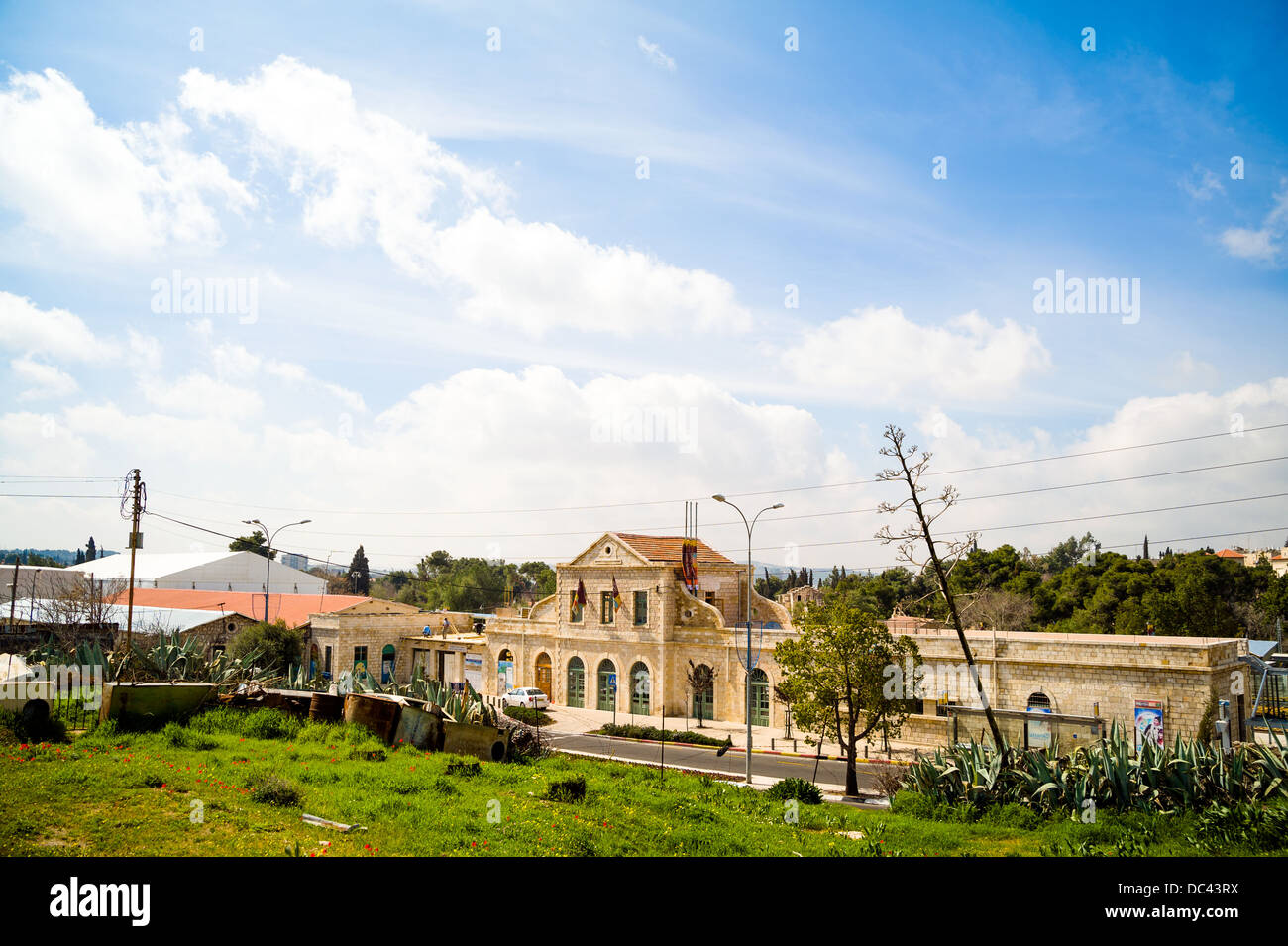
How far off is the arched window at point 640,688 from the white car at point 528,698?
482cm

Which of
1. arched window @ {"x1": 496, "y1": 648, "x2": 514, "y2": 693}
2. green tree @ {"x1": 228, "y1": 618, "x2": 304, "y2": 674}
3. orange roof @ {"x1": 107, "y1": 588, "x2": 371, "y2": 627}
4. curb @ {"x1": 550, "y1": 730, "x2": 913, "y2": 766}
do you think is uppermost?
orange roof @ {"x1": 107, "y1": 588, "x2": 371, "y2": 627}

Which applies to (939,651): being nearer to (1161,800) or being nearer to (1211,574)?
(1161,800)

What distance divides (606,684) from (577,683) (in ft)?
6.14

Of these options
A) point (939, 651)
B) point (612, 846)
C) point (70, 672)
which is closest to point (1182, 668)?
point (939, 651)

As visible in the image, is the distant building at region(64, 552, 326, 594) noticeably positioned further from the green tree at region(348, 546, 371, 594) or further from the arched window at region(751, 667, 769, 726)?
→ the arched window at region(751, 667, 769, 726)

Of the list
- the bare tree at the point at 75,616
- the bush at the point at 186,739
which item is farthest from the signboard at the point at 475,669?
the bush at the point at 186,739

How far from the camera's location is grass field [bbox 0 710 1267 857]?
11133 millimetres

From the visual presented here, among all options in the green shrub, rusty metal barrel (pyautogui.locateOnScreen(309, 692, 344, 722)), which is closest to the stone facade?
the green shrub

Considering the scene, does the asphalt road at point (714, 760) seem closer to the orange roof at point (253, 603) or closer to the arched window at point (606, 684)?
the arched window at point (606, 684)

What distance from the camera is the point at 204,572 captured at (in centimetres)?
7881

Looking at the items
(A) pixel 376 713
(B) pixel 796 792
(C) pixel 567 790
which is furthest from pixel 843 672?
(A) pixel 376 713

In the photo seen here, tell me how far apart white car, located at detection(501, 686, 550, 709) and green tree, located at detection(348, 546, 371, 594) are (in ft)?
270

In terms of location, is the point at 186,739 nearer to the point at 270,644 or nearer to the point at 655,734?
the point at 655,734
